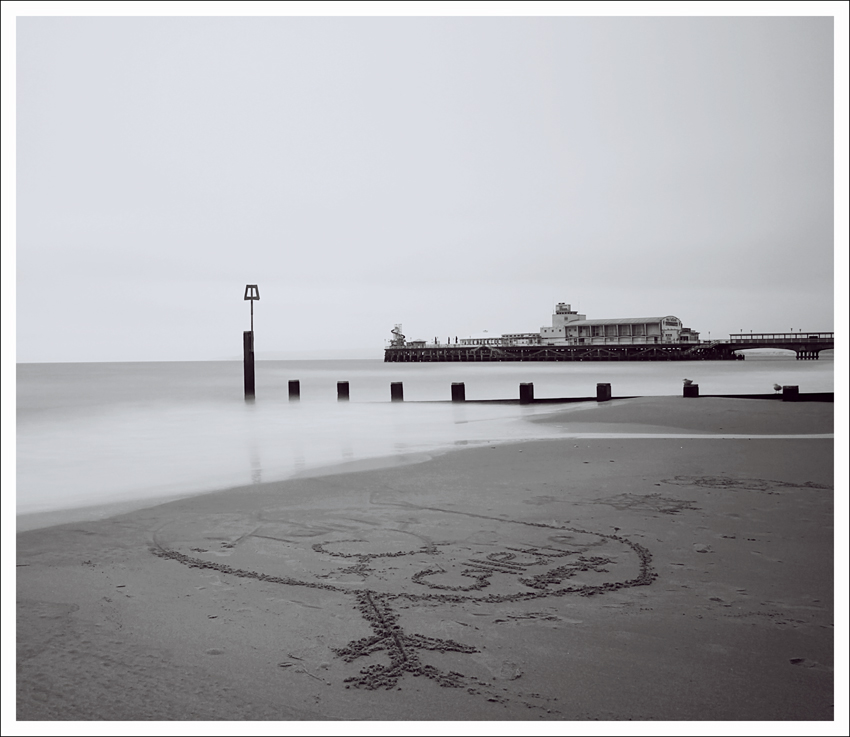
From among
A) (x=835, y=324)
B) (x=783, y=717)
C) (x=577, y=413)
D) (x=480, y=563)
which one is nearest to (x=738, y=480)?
(x=835, y=324)

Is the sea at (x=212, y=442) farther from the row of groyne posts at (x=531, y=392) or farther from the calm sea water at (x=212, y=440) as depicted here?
the row of groyne posts at (x=531, y=392)

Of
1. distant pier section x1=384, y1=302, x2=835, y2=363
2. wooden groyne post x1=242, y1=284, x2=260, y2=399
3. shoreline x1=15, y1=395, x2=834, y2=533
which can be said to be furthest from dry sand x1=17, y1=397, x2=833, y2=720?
distant pier section x1=384, y1=302, x2=835, y2=363

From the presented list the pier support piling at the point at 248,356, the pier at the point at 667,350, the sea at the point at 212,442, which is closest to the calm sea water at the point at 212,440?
the sea at the point at 212,442

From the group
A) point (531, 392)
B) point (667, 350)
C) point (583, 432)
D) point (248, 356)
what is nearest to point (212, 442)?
point (583, 432)

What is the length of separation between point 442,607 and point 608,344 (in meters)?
104

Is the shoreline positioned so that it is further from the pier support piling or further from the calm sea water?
the pier support piling

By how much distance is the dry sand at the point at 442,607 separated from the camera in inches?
116

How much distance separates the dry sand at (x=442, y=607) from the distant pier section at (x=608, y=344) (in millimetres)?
86954

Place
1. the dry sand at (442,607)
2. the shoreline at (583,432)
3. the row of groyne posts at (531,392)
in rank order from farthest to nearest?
the row of groyne posts at (531,392)
the shoreline at (583,432)
the dry sand at (442,607)

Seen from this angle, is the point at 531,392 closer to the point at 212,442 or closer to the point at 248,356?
the point at 212,442

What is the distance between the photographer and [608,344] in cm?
10375

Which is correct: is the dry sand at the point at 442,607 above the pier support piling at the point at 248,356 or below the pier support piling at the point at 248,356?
below

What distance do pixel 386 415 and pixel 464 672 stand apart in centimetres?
1681

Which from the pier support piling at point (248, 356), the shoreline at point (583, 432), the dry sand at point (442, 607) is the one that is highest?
the pier support piling at point (248, 356)
